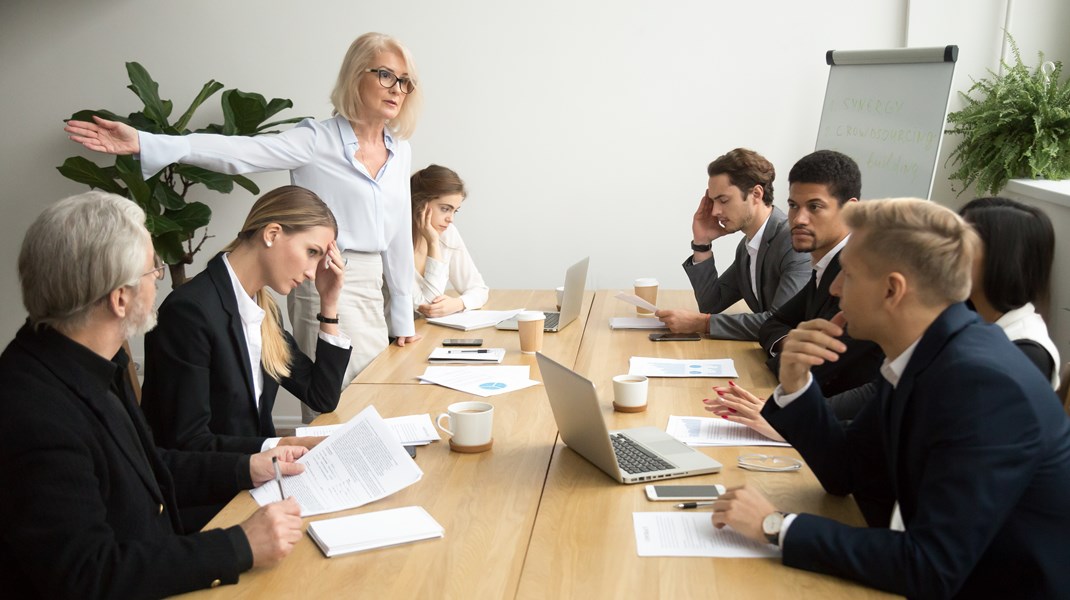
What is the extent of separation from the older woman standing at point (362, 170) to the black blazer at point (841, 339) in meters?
1.30

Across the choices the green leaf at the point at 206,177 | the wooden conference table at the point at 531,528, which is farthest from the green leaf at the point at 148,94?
the wooden conference table at the point at 531,528

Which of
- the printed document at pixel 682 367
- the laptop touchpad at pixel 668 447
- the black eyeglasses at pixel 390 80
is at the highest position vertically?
the black eyeglasses at pixel 390 80

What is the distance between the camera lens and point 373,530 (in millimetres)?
1758

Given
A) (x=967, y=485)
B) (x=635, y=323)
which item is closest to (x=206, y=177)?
(x=635, y=323)

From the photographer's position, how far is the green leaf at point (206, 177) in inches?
189

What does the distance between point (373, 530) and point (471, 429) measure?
0.47 metres

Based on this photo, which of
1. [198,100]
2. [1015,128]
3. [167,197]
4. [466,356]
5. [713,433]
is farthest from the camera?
[198,100]

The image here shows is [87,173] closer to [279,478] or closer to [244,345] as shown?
[244,345]

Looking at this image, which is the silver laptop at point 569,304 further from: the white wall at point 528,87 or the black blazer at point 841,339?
the white wall at point 528,87

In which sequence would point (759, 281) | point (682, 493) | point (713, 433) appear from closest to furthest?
point (682, 493) → point (713, 433) → point (759, 281)

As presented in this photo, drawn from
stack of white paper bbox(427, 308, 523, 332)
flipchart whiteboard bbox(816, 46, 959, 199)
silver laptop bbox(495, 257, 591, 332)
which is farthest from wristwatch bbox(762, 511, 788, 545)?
flipchart whiteboard bbox(816, 46, 959, 199)

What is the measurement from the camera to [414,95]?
3.56 meters

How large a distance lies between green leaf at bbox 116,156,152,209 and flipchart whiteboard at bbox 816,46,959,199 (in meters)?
3.36

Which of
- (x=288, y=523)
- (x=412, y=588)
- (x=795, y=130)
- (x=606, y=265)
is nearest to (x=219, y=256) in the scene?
(x=288, y=523)
